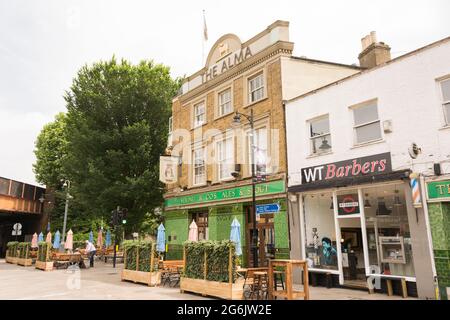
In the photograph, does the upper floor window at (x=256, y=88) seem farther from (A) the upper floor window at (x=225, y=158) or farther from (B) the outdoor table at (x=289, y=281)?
(B) the outdoor table at (x=289, y=281)

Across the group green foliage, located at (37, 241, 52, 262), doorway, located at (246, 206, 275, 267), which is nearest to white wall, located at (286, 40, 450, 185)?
doorway, located at (246, 206, 275, 267)

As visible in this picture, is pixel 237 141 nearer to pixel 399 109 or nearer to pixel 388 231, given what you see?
pixel 399 109

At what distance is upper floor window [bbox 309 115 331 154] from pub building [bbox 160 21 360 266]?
4.79 ft

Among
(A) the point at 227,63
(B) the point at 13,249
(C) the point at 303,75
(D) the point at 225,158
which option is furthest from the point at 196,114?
(B) the point at 13,249

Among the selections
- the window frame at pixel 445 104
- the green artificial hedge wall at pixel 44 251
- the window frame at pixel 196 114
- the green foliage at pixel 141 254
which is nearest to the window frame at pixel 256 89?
the window frame at pixel 196 114

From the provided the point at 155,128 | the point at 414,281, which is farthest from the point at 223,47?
the point at 414,281

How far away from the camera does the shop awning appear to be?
1181 centimetres

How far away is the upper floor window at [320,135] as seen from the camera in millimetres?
14828

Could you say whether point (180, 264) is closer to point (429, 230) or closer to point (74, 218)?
point (429, 230)

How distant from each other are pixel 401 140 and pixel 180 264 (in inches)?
389

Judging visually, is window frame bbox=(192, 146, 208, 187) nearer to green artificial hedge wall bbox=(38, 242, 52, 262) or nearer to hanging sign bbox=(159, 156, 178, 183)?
hanging sign bbox=(159, 156, 178, 183)

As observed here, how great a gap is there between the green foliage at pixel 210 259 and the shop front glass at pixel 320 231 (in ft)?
15.1
